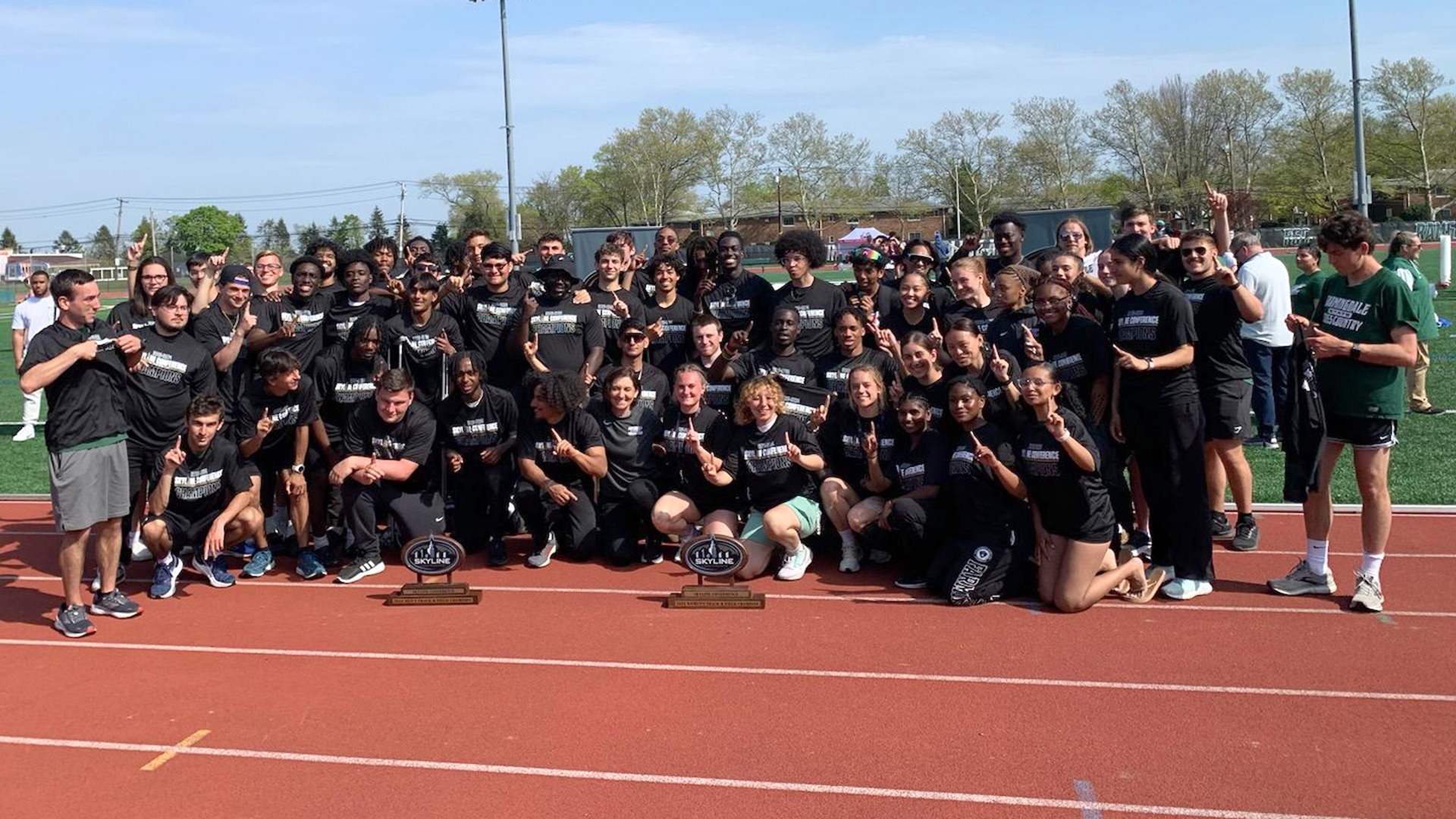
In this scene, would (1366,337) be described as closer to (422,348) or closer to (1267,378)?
(1267,378)

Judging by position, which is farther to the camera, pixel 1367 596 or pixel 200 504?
pixel 200 504

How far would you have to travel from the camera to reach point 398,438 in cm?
794

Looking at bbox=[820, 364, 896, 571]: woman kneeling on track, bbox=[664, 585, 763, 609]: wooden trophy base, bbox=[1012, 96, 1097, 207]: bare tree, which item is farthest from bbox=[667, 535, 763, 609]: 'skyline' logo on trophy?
bbox=[1012, 96, 1097, 207]: bare tree

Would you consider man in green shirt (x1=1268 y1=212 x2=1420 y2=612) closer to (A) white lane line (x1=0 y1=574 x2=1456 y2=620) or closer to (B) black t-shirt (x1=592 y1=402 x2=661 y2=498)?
(A) white lane line (x1=0 y1=574 x2=1456 y2=620)

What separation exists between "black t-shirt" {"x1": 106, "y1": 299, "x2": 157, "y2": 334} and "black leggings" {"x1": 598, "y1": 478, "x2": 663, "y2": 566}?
328 centimetres

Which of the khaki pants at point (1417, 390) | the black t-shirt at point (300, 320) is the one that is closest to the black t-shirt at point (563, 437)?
the black t-shirt at point (300, 320)

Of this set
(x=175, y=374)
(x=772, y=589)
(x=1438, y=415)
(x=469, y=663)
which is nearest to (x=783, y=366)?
(x=772, y=589)

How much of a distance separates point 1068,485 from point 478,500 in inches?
154

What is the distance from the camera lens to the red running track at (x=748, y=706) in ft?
14.4

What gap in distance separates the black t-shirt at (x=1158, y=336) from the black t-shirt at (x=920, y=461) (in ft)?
3.73

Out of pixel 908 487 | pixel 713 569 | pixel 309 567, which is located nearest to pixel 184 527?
pixel 309 567

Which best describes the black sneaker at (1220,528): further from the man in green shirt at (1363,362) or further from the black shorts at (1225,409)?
the man in green shirt at (1363,362)

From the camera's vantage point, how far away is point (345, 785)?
14.9 feet

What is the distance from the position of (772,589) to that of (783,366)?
1.61 m
